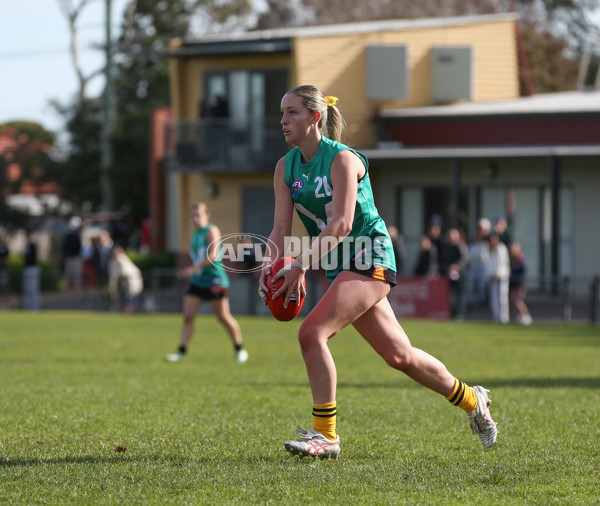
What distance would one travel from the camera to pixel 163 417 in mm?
8133

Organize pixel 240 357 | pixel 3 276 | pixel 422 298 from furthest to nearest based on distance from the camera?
1. pixel 3 276
2. pixel 422 298
3. pixel 240 357

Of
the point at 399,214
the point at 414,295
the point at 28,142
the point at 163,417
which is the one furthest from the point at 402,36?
the point at 163,417

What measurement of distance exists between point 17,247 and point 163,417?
44611 millimetres

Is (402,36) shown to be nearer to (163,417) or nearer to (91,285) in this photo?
(91,285)

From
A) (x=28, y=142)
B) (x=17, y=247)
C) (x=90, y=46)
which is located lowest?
(x=17, y=247)

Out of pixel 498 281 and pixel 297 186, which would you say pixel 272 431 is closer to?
pixel 297 186

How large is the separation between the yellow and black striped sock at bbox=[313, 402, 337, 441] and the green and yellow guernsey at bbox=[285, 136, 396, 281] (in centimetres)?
77

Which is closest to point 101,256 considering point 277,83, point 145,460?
point 277,83

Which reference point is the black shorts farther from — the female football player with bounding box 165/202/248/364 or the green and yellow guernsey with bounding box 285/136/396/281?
the green and yellow guernsey with bounding box 285/136/396/281

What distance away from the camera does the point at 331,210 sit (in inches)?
239

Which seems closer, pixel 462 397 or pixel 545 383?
pixel 462 397

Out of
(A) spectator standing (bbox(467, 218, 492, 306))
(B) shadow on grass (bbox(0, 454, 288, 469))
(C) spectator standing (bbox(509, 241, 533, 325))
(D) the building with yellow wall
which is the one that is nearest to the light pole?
(D) the building with yellow wall

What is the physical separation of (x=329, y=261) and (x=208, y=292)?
263 inches

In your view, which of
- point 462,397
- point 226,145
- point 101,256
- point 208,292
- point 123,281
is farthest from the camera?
point 226,145
